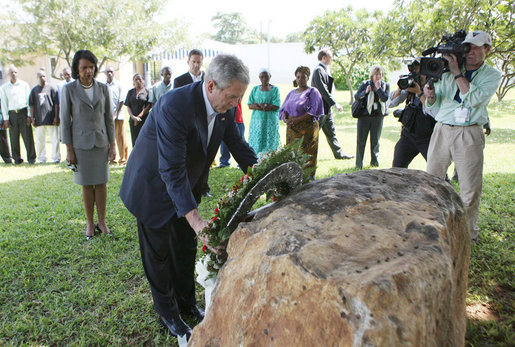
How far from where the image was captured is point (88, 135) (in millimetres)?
4164

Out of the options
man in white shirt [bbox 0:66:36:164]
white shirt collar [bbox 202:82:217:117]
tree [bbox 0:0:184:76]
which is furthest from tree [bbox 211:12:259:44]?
white shirt collar [bbox 202:82:217:117]

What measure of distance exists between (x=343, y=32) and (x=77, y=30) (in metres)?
12.2

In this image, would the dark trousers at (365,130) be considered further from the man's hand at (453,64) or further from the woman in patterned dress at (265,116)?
the man's hand at (453,64)

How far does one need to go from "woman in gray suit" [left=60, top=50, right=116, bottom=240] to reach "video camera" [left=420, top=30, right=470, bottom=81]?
3446mm

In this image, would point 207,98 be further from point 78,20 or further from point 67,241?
point 78,20

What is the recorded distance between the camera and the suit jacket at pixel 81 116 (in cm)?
410

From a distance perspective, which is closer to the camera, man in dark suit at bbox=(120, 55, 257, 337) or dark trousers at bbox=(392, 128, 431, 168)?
man in dark suit at bbox=(120, 55, 257, 337)

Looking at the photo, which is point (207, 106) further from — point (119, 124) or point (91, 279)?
point (119, 124)

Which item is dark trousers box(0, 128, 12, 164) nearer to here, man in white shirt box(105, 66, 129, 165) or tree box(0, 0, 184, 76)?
man in white shirt box(105, 66, 129, 165)

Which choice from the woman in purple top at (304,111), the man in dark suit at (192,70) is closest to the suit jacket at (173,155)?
the man in dark suit at (192,70)

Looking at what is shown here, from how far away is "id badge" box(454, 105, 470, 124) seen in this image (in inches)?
151

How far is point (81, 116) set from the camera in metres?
4.13

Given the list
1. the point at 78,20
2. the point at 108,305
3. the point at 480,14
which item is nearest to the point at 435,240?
the point at 108,305

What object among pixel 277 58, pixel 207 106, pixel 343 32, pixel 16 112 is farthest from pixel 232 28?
pixel 207 106
